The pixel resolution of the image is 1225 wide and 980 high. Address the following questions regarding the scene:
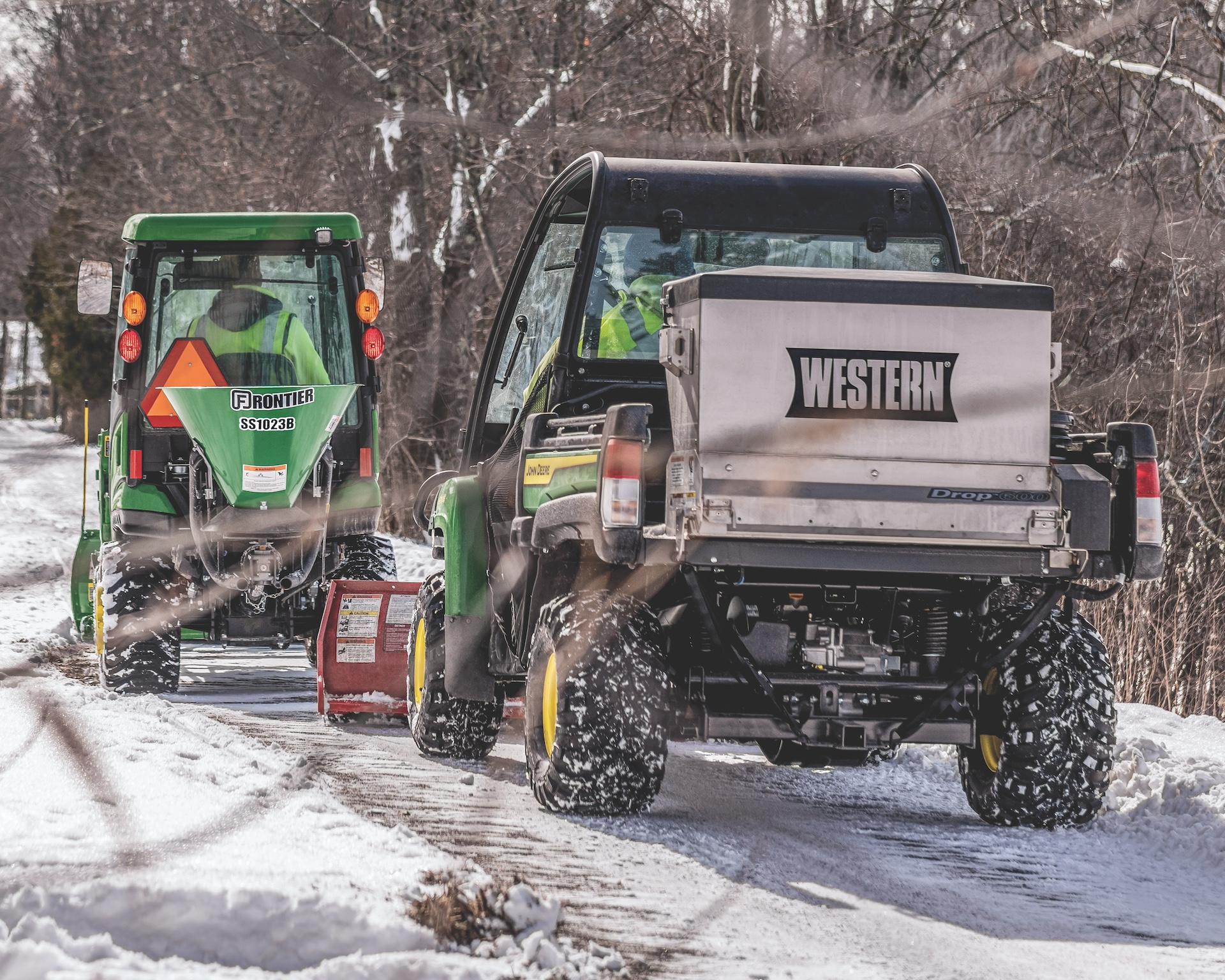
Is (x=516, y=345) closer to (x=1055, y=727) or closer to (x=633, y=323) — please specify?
(x=633, y=323)

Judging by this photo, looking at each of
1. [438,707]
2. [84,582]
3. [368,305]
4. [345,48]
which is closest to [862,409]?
[438,707]

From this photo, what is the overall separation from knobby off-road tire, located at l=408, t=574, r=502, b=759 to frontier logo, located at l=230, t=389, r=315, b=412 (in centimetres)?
227

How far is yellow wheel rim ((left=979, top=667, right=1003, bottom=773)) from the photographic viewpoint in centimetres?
594

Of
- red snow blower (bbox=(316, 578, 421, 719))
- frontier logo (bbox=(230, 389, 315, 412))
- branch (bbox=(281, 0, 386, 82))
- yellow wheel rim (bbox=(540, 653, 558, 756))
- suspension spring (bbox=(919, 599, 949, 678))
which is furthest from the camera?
branch (bbox=(281, 0, 386, 82))

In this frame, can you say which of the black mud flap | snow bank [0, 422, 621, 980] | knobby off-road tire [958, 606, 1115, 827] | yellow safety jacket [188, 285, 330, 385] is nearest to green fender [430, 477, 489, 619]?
the black mud flap

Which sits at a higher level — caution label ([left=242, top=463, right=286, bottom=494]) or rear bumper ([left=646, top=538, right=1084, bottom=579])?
caution label ([left=242, top=463, right=286, bottom=494])

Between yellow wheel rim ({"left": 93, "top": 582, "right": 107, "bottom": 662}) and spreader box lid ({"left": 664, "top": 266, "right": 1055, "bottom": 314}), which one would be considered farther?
yellow wheel rim ({"left": 93, "top": 582, "right": 107, "bottom": 662})

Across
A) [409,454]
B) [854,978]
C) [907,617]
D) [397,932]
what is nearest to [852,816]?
[907,617]

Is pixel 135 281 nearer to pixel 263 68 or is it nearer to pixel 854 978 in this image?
pixel 854 978

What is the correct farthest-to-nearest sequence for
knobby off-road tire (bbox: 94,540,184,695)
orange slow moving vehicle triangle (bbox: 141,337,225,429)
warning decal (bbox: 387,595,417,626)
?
orange slow moving vehicle triangle (bbox: 141,337,225,429), knobby off-road tire (bbox: 94,540,184,695), warning decal (bbox: 387,595,417,626)

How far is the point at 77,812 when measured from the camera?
541cm

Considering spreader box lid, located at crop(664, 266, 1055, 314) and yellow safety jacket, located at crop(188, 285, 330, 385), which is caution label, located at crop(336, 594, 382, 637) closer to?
yellow safety jacket, located at crop(188, 285, 330, 385)

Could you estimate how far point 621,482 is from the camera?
5.25 meters

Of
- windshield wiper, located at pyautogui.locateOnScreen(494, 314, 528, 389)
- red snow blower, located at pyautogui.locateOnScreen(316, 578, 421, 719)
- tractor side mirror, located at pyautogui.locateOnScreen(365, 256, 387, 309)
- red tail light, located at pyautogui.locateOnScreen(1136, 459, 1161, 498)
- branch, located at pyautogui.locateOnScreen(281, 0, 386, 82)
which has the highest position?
branch, located at pyautogui.locateOnScreen(281, 0, 386, 82)
